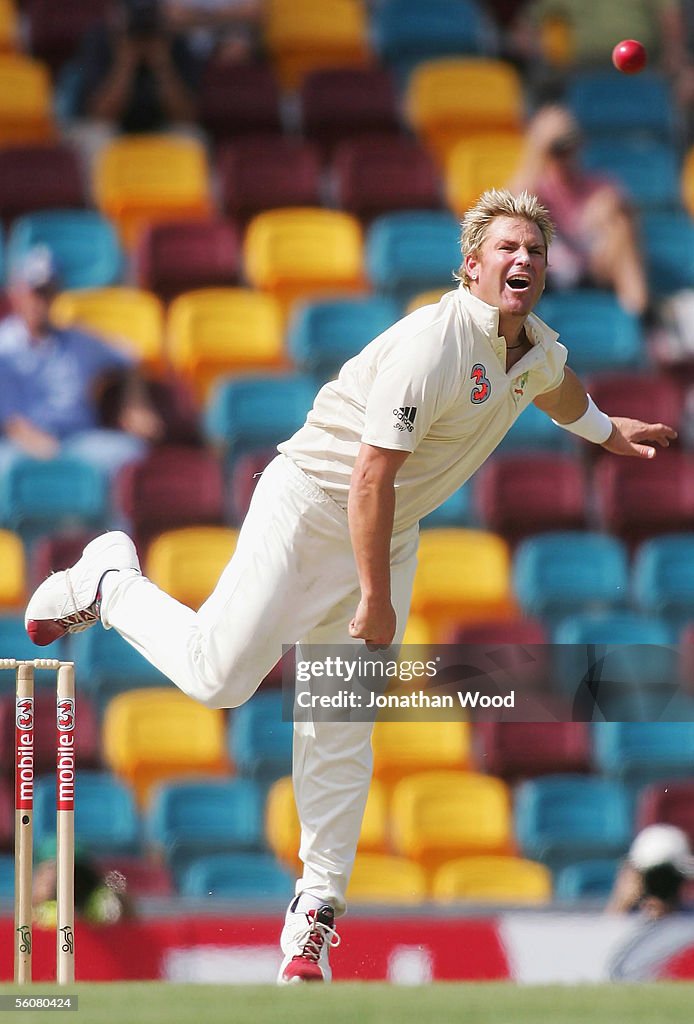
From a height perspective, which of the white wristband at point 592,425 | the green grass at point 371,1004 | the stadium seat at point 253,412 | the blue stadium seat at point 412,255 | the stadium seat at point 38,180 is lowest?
the green grass at point 371,1004

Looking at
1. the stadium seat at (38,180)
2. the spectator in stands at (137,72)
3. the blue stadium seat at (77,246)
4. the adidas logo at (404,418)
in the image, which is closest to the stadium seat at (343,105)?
the spectator in stands at (137,72)

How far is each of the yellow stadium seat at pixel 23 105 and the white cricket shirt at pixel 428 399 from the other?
5.53m

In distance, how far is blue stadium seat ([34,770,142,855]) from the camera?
277 inches

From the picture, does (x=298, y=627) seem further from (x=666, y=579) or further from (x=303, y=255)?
(x=303, y=255)

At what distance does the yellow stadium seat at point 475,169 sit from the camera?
956 centimetres

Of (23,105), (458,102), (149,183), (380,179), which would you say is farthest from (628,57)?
(23,105)

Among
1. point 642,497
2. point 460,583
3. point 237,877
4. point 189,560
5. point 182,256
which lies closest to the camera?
point 237,877

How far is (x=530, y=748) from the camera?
7.64 m

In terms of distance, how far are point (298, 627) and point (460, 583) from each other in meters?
3.65

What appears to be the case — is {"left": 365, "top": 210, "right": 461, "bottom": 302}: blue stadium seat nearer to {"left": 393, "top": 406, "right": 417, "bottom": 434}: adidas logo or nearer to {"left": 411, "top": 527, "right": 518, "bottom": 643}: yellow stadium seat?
{"left": 411, "top": 527, "right": 518, "bottom": 643}: yellow stadium seat

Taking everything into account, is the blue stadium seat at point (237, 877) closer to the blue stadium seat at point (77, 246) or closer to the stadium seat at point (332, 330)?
the stadium seat at point (332, 330)

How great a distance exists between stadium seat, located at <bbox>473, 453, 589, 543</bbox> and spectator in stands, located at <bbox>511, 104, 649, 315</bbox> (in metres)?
1.14

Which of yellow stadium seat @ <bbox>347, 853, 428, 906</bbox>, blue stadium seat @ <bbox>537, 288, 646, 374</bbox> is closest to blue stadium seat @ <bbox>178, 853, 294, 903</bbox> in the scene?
yellow stadium seat @ <bbox>347, 853, 428, 906</bbox>

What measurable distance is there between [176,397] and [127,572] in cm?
375
